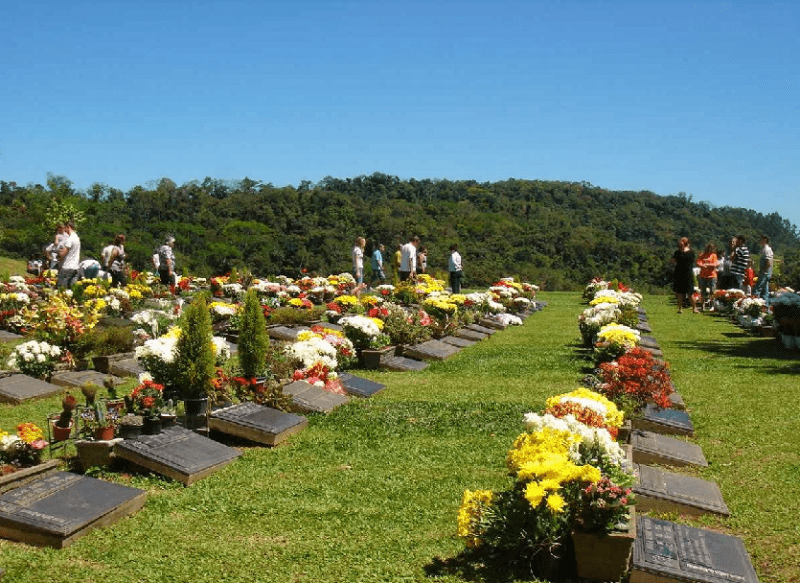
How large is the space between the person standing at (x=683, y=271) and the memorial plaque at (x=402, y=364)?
28.9ft

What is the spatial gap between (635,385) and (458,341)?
6993mm

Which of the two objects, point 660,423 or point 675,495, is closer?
point 675,495

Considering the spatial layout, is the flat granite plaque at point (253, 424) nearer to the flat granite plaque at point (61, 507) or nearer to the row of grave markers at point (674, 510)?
the flat granite plaque at point (61, 507)

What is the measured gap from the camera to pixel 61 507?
483 centimetres

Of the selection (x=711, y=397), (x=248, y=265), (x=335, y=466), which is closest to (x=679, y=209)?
(x=248, y=265)

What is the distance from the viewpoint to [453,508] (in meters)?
5.29

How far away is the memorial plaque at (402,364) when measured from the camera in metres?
11.0

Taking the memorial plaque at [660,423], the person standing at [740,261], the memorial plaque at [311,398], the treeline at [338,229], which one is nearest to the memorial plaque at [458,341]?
the memorial plaque at [311,398]

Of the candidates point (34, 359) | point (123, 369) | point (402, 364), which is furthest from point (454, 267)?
point (34, 359)

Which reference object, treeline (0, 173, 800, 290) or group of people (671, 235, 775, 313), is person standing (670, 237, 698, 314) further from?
treeline (0, 173, 800, 290)

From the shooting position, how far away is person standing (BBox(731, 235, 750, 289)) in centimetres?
1939

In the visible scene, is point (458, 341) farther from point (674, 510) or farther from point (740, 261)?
point (740, 261)

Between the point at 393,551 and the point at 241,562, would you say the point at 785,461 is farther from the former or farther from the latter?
the point at 241,562

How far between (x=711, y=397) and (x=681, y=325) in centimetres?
874
